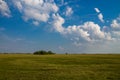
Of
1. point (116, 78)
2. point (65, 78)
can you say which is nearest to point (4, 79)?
point (65, 78)

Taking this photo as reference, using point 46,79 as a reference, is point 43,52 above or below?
above

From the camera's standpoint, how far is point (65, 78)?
2552 centimetres

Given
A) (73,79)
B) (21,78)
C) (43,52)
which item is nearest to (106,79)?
(73,79)

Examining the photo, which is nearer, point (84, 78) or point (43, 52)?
point (84, 78)

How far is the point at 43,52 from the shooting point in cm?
19288

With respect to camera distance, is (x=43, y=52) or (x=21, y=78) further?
(x=43, y=52)

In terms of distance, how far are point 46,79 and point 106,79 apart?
20.5 ft

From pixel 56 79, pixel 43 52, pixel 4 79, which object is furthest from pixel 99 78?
pixel 43 52

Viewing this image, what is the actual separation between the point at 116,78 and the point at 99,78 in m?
1.83

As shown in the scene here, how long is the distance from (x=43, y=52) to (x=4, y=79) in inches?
6643

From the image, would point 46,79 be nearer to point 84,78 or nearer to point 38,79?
point 38,79

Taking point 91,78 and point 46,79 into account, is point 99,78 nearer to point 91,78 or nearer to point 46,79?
point 91,78

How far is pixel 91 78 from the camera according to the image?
2564 cm

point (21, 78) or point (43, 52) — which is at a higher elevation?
point (43, 52)
